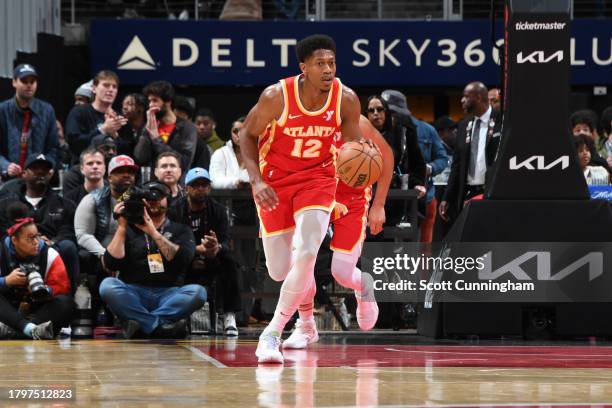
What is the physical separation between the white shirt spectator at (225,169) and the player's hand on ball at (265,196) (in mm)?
4045

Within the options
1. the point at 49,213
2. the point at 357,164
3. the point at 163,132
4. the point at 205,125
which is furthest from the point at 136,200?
the point at 205,125

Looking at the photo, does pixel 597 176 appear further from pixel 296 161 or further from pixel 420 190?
pixel 296 161

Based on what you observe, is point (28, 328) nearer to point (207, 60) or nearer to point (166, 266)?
point (166, 266)

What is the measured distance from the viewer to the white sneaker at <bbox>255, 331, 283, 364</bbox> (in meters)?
8.27

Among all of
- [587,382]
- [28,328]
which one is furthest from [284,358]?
[28,328]

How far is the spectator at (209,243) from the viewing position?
1166 centimetres

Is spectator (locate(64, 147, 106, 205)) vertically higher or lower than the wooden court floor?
higher

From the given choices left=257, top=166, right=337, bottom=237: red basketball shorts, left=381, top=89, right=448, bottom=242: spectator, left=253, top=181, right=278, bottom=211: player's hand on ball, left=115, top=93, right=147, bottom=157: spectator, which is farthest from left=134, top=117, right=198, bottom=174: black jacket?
left=253, top=181, right=278, bottom=211: player's hand on ball

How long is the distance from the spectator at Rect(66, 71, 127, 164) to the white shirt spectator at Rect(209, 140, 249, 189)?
127 cm

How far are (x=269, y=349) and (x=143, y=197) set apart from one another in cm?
329

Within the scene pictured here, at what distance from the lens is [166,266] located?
36.6 ft

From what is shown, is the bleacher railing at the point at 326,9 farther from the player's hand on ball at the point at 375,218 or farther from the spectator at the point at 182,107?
the player's hand on ball at the point at 375,218

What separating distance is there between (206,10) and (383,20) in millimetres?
2591

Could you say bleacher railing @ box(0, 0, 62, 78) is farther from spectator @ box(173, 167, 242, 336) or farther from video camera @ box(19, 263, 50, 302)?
video camera @ box(19, 263, 50, 302)
